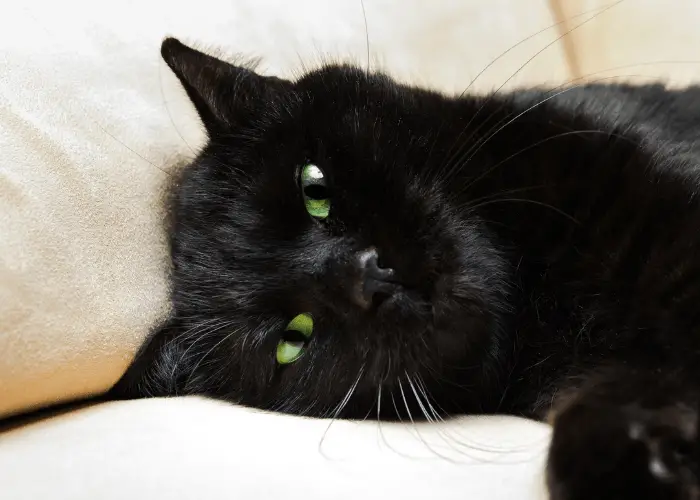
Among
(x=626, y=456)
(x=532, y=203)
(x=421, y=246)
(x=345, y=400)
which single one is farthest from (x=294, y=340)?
(x=626, y=456)

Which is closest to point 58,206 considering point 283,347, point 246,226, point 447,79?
point 246,226

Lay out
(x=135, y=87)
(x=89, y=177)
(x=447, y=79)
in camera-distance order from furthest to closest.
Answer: (x=447, y=79)
(x=135, y=87)
(x=89, y=177)

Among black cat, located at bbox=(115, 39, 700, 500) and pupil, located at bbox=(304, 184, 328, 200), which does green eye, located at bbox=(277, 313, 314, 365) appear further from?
pupil, located at bbox=(304, 184, 328, 200)

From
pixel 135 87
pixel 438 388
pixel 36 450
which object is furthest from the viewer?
pixel 135 87

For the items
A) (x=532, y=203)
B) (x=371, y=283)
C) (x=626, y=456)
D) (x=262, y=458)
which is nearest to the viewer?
(x=626, y=456)

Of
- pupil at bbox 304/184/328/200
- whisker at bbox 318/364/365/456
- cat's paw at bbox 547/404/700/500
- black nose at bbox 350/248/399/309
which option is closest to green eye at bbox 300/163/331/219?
pupil at bbox 304/184/328/200

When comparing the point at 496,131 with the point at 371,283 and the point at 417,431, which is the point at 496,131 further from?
the point at 417,431

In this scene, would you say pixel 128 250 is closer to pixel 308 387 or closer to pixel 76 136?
pixel 76 136
